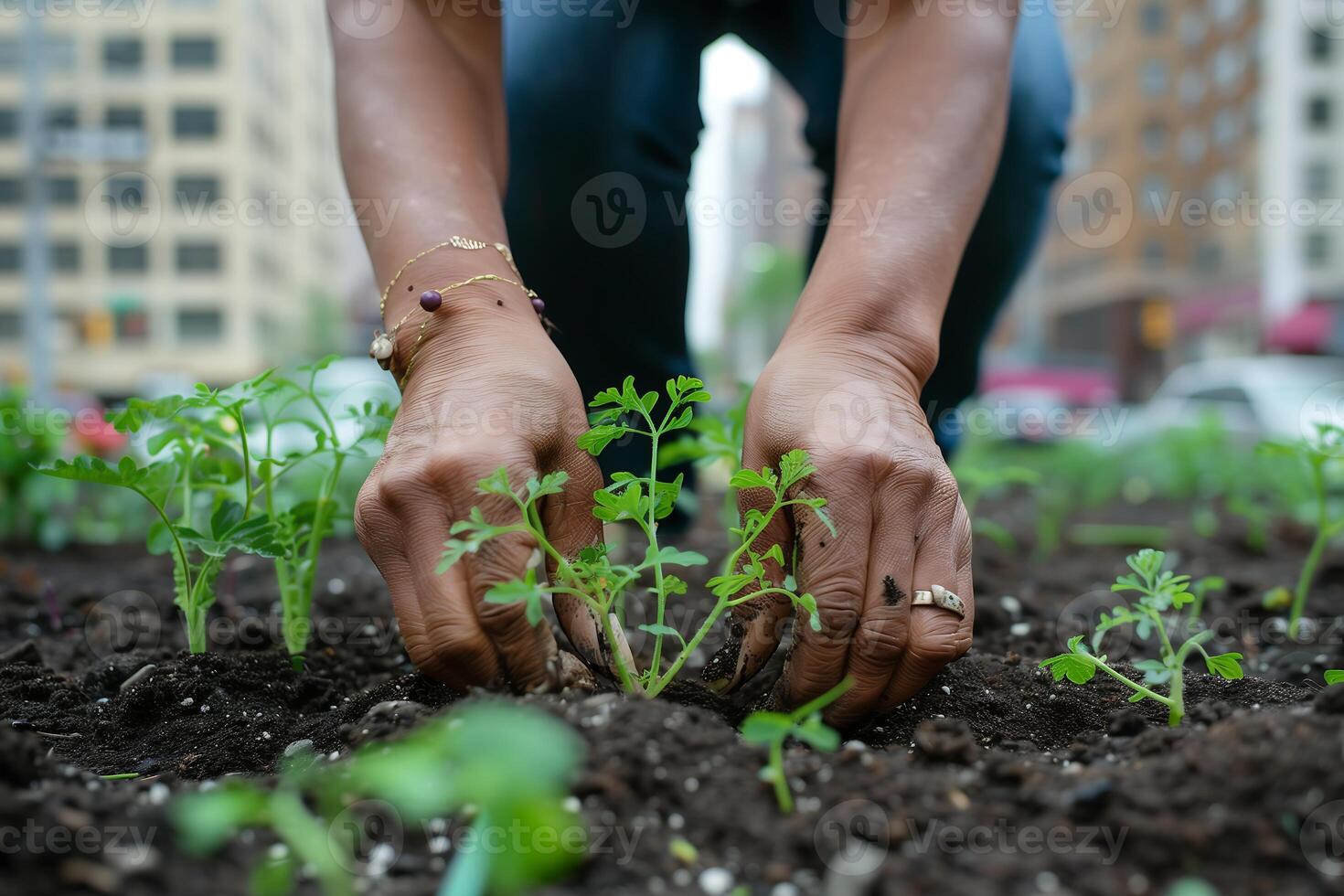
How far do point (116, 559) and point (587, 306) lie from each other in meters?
1.86

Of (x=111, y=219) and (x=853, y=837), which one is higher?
(x=853, y=837)

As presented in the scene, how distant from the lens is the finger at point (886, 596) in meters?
1.11

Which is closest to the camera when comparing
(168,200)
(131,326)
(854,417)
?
(854,417)

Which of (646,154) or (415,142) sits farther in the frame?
(646,154)

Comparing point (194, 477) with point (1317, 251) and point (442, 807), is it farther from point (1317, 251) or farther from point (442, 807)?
point (1317, 251)

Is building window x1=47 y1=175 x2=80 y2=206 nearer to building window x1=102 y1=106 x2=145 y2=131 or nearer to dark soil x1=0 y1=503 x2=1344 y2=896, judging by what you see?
building window x1=102 y1=106 x2=145 y2=131

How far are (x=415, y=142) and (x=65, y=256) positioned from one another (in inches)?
1607

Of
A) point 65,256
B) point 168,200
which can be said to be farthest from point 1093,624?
point 65,256

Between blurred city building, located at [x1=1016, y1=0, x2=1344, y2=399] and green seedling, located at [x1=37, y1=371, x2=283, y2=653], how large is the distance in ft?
65.5

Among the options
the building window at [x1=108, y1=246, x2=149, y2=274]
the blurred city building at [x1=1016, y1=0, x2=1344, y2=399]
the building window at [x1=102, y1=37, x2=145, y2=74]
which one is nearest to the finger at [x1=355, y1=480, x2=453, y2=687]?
the blurred city building at [x1=1016, y1=0, x2=1344, y2=399]

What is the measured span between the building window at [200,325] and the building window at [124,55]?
8.64 m

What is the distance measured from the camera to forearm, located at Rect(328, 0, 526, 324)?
4.59 feet

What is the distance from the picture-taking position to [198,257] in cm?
3453

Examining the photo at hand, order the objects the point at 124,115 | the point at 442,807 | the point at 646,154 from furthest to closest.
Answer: the point at 124,115 < the point at 646,154 < the point at 442,807
